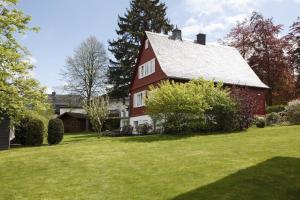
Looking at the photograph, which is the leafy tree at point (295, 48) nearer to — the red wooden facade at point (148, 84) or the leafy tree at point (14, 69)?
the red wooden facade at point (148, 84)

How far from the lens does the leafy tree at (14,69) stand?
1675 centimetres

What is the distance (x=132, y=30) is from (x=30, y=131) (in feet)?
97.3

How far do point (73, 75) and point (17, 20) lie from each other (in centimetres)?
3572

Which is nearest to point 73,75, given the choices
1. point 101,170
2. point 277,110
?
point 277,110

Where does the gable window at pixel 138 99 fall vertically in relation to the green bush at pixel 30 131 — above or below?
above

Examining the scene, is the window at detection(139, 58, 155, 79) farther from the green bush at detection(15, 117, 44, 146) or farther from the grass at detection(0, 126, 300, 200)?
the grass at detection(0, 126, 300, 200)

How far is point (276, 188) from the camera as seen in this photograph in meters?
9.91

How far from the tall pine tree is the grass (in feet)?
113

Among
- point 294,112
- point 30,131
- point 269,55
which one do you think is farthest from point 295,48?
point 30,131

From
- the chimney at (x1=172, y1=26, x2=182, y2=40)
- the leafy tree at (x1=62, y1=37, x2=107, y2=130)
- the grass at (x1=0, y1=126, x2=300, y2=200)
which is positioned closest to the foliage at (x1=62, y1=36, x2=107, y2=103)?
the leafy tree at (x1=62, y1=37, x2=107, y2=130)

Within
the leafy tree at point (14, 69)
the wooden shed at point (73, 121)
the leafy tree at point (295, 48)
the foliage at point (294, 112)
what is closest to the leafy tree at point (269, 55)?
the leafy tree at point (295, 48)

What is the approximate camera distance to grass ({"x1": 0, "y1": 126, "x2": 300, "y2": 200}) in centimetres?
987

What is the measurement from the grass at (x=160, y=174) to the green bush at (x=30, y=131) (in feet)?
29.6

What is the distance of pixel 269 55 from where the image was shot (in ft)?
153
